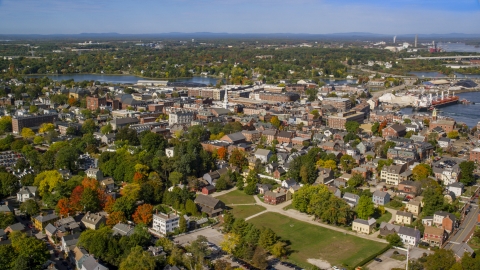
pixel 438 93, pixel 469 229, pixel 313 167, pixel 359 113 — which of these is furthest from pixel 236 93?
pixel 469 229

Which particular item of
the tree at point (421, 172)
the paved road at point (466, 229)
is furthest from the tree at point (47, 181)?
the tree at point (421, 172)

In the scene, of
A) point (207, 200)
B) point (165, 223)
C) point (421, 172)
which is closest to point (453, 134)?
point (421, 172)

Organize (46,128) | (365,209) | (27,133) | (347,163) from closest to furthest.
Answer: (365,209)
(347,163)
(27,133)
(46,128)

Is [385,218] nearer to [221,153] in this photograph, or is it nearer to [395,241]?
[395,241]

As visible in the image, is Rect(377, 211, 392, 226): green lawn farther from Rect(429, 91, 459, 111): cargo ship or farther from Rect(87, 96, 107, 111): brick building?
Rect(87, 96, 107, 111): brick building

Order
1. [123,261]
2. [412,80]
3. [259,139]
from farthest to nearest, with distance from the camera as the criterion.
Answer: [412,80] < [259,139] < [123,261]

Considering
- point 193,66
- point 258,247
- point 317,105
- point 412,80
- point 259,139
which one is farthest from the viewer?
point 193,66

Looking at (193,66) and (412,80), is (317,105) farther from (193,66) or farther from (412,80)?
(193,66)

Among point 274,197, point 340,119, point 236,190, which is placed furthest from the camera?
point 340,119
